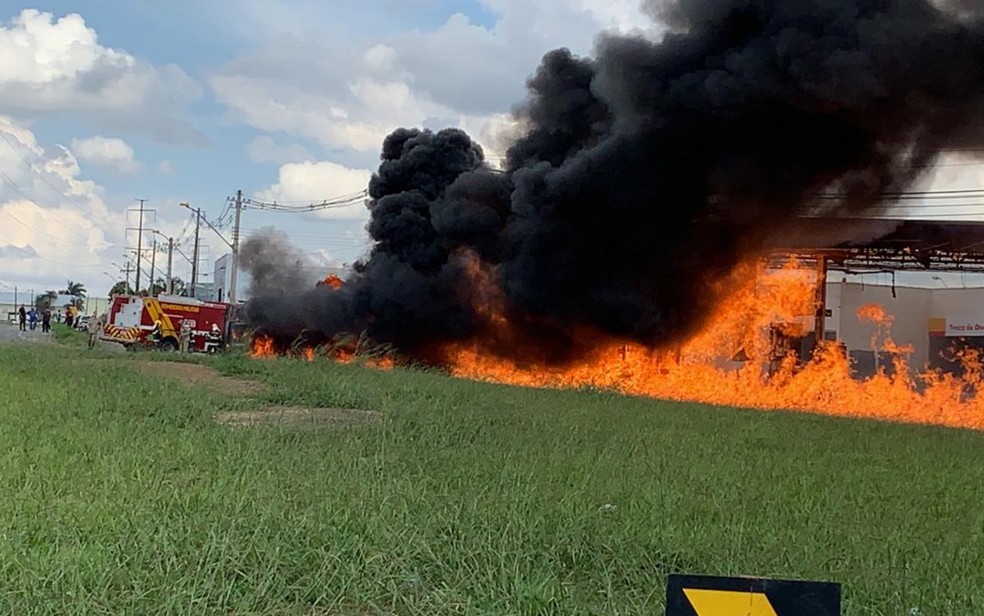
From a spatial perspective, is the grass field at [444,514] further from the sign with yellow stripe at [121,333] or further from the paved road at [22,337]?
the paved road at [22,337]

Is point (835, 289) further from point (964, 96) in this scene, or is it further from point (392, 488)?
point (392, 488)

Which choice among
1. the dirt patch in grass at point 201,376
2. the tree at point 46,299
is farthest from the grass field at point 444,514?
the tree at point 46,299

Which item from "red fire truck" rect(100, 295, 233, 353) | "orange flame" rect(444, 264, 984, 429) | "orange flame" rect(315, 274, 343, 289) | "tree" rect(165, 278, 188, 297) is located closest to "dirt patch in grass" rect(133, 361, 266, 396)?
"orange flame" rect(444, 264, 984, 429)

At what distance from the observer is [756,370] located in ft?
A: 84.3

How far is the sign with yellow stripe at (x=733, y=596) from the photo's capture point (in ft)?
7.77

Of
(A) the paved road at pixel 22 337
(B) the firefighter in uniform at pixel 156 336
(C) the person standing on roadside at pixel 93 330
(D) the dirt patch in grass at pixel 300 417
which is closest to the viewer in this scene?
(D) the dirt patch in grass at pixel 300 417

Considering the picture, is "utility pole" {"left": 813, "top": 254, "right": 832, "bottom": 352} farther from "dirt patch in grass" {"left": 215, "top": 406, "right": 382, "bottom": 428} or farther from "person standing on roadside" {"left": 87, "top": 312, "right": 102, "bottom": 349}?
"person standing on roadside" {"left": 87, "top": 312, "right": 102, "bottom": 349}

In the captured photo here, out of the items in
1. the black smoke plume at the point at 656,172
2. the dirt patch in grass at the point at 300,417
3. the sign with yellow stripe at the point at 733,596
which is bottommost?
the dirt patch in grass at the point at 300,417

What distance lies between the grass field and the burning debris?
869cm

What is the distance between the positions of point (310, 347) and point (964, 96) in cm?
1878

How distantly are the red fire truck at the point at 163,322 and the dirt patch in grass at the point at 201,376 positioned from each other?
43.9ft

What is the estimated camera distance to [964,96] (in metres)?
17.7

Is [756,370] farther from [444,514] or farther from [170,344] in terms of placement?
[444,514]

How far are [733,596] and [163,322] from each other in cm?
3256
